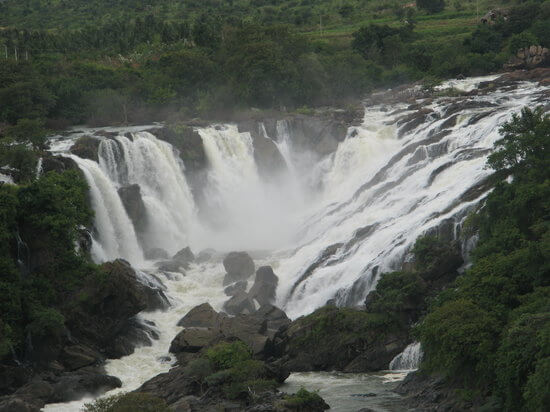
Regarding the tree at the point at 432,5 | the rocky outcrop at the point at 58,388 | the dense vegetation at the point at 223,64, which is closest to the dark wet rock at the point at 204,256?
the rocky outcrop at the point at 58,388

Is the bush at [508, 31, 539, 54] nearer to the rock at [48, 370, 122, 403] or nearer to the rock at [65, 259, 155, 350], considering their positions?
the rock at [65, 259, 155, 350]

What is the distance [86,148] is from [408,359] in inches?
1159

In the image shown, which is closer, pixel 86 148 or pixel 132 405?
pixel 132 405

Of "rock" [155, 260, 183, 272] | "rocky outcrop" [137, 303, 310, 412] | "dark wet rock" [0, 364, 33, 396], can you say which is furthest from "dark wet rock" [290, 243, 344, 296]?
"dark wet rock" [0, 364, 33, 396]

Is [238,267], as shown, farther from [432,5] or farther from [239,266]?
[432,5]

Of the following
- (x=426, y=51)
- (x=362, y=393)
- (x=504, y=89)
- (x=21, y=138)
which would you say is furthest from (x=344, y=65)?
(x=362, y=393)

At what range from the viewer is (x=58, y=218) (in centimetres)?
3969

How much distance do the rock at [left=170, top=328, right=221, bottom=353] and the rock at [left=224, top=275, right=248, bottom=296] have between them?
7156 millimetres

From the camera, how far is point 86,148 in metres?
55.9

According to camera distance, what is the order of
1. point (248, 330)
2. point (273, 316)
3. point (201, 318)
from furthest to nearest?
point (201, 318) < point (273, 316) < point (248, 330)

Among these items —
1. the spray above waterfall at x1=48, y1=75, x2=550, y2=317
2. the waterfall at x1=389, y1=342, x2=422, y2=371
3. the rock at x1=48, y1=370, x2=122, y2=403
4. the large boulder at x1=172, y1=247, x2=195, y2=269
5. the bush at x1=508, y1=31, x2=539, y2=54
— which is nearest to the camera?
the rock at x1=48, y1=370, x2=122, y2=403

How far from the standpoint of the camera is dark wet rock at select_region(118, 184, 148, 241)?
2152 inches

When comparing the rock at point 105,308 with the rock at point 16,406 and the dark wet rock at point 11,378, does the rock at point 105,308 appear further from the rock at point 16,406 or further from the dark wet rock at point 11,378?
the rock at point 16,406

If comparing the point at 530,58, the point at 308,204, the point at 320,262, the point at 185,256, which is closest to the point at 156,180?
the point at 185,256
